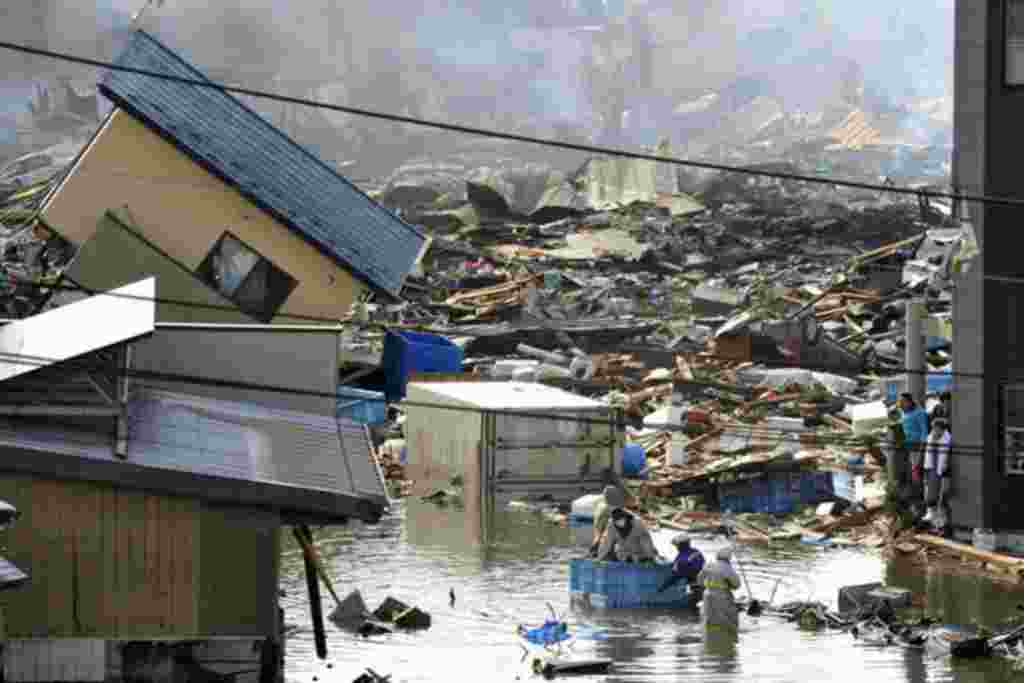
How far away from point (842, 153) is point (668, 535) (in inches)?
1942

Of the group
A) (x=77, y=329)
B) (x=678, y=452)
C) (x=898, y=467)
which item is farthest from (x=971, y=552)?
(x=77, y=329)

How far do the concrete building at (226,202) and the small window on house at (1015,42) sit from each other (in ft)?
23.7

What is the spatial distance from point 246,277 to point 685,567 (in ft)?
24.7

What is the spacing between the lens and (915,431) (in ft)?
83.7

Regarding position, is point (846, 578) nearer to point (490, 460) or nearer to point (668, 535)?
point (668, 535)

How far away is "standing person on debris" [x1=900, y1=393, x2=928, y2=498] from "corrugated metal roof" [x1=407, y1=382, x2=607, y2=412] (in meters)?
4.18

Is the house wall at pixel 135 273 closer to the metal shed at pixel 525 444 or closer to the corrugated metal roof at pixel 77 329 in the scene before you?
the metal shed at pixel 525 444

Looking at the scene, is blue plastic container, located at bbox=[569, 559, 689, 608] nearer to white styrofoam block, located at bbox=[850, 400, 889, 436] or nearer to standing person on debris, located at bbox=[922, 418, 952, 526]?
standing person on debris, located at bbox=[922, 418, 952, 526]

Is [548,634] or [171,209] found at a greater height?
[171,209]

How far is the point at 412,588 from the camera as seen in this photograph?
22.2m

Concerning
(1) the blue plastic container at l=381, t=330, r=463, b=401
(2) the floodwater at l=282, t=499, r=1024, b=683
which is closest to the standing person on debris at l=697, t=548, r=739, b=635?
(2) the floodwater at l=282, t=499, r=1024, b=683

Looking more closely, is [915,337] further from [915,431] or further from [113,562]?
[113,562]

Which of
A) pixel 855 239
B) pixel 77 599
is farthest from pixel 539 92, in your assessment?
pixel 77 599

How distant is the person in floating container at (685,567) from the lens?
2062cm
